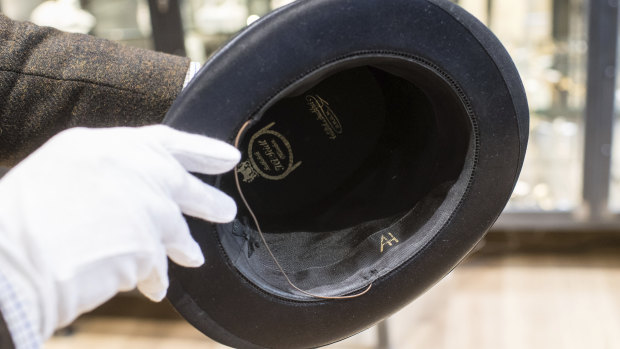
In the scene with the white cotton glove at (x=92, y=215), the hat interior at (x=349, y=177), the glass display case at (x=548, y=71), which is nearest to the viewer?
the white cotton glove at (x=92, y=215)

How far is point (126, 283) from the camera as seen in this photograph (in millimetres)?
401

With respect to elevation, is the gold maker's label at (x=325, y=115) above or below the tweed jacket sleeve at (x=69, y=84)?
above

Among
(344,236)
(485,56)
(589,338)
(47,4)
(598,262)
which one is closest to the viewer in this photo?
(485,56)

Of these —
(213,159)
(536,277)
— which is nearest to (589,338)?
(536,277)

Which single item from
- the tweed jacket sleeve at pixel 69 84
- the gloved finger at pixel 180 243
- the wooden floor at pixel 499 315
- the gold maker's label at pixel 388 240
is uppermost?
the gold maker's label at pixel 388 240

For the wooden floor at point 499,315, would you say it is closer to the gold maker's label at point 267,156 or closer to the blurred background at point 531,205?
the blurred background at point 531,205

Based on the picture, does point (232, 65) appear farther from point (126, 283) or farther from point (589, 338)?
point (589, 338)

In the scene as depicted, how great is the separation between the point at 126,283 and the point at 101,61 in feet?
0.90

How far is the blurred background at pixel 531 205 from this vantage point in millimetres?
1790

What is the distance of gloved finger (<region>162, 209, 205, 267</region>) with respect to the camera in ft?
1.39

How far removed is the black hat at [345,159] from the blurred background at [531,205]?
3.68 feet

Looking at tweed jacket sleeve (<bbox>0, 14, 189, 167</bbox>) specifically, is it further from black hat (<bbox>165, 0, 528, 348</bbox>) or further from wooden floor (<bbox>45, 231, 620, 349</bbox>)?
wooden floor (<bbox>45, 231, 620, 349</bbox>)

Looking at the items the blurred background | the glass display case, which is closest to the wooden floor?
the blurred background

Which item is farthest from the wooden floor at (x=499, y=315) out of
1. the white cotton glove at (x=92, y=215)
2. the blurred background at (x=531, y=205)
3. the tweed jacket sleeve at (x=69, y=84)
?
the white cotton glove at (x=92, y=215)
